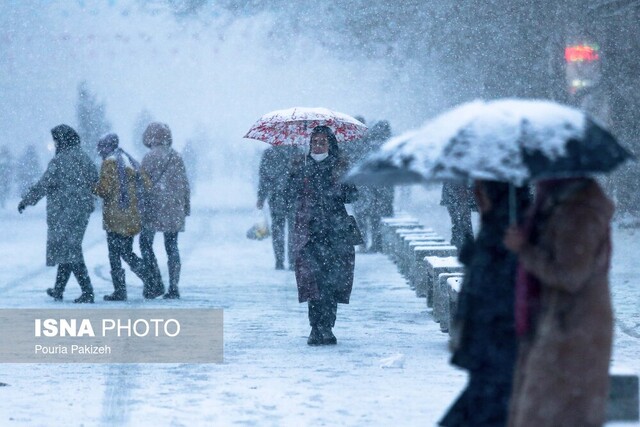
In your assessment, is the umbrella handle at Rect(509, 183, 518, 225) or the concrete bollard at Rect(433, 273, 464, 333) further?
the concrete bollard at Rect(433, 273, 464, 333)

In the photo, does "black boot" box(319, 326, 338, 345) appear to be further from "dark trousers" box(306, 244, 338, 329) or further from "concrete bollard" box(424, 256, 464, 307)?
"concrete bollard" box(424, 256, 464, 307)

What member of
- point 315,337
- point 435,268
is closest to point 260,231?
point 435,268

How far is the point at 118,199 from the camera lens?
39.9 feet

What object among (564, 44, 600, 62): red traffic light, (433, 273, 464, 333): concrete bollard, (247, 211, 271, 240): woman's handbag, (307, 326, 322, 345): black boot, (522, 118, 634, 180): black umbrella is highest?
(564, 44, 600, 62): red traffic light

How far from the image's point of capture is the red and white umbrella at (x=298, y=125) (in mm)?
10617

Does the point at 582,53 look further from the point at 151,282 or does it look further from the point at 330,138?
the point at 330,138

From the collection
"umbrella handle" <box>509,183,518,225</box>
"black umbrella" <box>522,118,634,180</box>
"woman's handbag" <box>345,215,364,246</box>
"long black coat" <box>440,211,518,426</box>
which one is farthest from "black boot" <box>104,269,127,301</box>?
"black umbrella" <box>522,118,634,180</box>

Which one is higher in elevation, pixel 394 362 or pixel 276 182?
pixel 276 182

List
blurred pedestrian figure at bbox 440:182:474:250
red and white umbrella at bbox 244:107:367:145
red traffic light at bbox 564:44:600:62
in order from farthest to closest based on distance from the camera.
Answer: red traffic light at bbox 564:44:600:62
blurred pedestrian figure at bbox 440:182:474:250
red and white umbrella at bbox 244:107:367:145

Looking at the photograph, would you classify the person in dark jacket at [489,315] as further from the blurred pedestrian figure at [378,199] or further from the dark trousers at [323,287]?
the blurred pedestrian figure at [378,199]

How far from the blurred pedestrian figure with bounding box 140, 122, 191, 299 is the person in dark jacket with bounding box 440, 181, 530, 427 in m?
8.11

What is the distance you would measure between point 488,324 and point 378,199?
14.4 meters

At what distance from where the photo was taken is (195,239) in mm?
22062

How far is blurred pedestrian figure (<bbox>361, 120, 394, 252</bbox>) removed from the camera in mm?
18031
